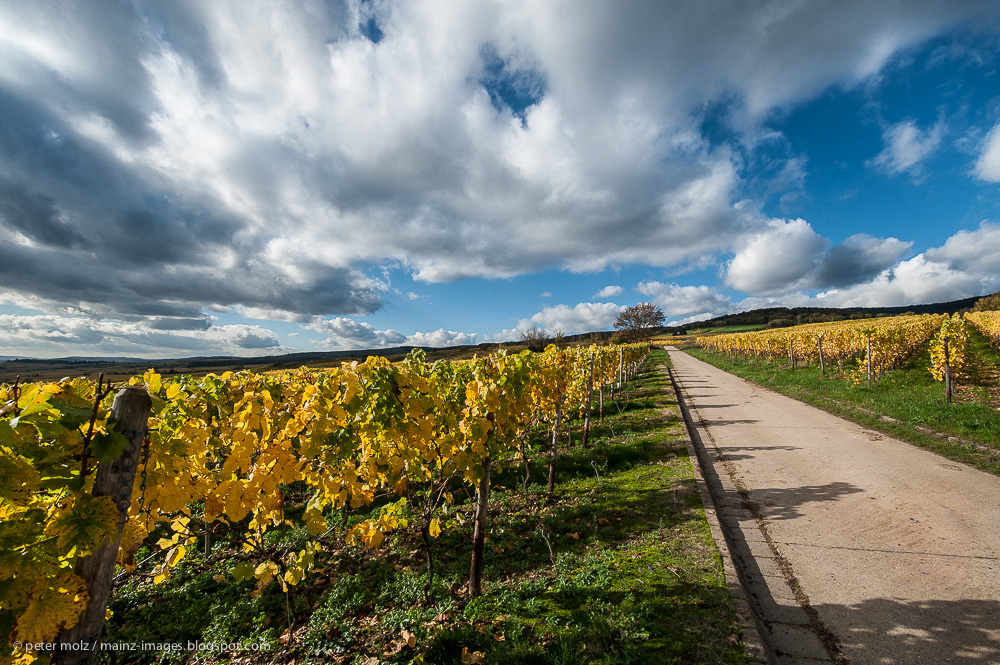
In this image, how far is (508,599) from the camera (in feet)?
12.2

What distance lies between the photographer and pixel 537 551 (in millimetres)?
4875

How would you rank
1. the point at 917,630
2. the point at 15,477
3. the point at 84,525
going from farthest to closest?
1. the point at 917,630
2. the point at 84,525
3. the point at 15,477

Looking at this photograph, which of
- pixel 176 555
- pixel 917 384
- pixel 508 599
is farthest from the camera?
pixel 917 384

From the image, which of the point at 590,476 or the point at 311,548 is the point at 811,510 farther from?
the point at 311,548

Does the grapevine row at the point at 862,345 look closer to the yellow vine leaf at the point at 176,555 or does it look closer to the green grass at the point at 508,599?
the green grass at the point at 508,599

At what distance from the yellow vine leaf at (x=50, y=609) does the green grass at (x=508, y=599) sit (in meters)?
2.52

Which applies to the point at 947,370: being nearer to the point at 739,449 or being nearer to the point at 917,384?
the point at 917,384

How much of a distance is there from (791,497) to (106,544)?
7800 millimetres

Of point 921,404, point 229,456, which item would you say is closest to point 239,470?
point 229,456

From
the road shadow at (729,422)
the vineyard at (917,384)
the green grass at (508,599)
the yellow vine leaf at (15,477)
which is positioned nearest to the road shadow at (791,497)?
the green grass at (508,599)

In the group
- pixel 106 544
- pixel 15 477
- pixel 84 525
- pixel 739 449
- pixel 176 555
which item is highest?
pixel 15 477

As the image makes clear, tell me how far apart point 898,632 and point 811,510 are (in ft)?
8.19

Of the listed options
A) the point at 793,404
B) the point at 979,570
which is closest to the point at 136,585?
the point at 979,570

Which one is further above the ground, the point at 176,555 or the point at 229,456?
the point at 229,456
